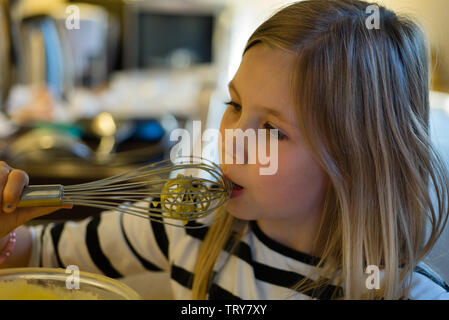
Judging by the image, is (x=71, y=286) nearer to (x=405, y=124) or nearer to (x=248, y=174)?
(x=248, y=174)

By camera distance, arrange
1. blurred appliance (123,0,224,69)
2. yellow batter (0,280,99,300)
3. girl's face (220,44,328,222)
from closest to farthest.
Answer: yellow batter (0,280,99,300) → girl's face (220,44,328,222) → blurred appliance (123,0,224,69)

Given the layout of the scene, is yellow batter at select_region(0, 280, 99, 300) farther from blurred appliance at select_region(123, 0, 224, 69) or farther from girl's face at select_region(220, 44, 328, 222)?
blurred appliance at select_region(123, 0, 224, 69)

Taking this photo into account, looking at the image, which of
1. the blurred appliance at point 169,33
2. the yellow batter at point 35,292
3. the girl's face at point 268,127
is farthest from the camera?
the blurred appliance at point 169,33

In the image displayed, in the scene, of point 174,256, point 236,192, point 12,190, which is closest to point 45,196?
point 12,190

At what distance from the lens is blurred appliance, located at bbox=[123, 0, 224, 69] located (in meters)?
4.74

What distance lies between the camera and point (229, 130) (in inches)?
22.1

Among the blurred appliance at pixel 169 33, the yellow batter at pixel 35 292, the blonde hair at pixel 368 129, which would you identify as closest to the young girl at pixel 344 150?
the blonde hair at pixel 368 129

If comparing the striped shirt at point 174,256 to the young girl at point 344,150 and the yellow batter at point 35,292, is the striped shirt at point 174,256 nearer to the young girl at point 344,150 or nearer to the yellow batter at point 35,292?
the young girl at point 344,150

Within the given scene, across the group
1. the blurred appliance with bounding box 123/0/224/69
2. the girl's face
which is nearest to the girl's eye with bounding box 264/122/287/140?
the girl's face

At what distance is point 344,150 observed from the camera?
0.56 m

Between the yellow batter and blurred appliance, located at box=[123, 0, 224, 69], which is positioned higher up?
blurred appliance, located at box=[123, 0, 224, 69]

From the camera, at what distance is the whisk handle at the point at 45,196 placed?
1.29ft

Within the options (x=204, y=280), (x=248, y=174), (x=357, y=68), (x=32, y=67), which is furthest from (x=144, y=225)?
(x=32, y=67)

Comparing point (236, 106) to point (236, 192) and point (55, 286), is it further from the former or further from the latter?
point (55, 286)
